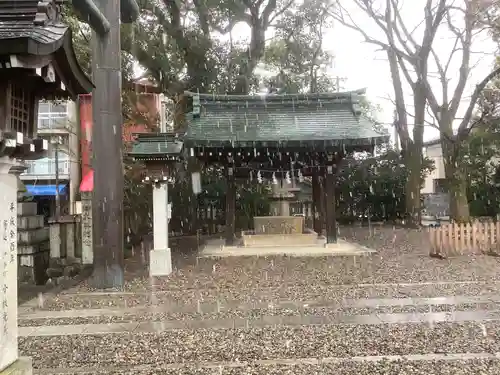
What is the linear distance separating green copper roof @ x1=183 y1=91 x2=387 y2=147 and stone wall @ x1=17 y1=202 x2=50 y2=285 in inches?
199

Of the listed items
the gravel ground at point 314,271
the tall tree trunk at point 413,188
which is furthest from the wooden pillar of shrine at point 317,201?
the tall tree trunk at point 413,188

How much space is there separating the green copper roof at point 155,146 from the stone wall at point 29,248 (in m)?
4.11

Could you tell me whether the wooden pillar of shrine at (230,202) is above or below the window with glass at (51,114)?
below

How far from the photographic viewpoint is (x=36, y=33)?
400 centimetres

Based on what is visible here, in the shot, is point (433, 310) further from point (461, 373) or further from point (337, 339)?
point (461, 373)

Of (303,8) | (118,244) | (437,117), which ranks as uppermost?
(303,8)

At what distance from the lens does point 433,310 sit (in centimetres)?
755

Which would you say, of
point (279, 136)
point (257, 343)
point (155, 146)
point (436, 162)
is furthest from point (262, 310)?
point (436, 162)

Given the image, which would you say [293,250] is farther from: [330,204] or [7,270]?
[7,270]

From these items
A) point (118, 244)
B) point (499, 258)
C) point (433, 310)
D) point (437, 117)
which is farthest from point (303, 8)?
point (433, 310)

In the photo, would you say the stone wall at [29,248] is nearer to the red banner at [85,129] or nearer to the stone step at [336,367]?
the red banner at [85,129]

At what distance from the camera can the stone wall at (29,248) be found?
43.5 feet

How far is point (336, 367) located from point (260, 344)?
116cm

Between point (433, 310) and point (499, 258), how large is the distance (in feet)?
21.6
